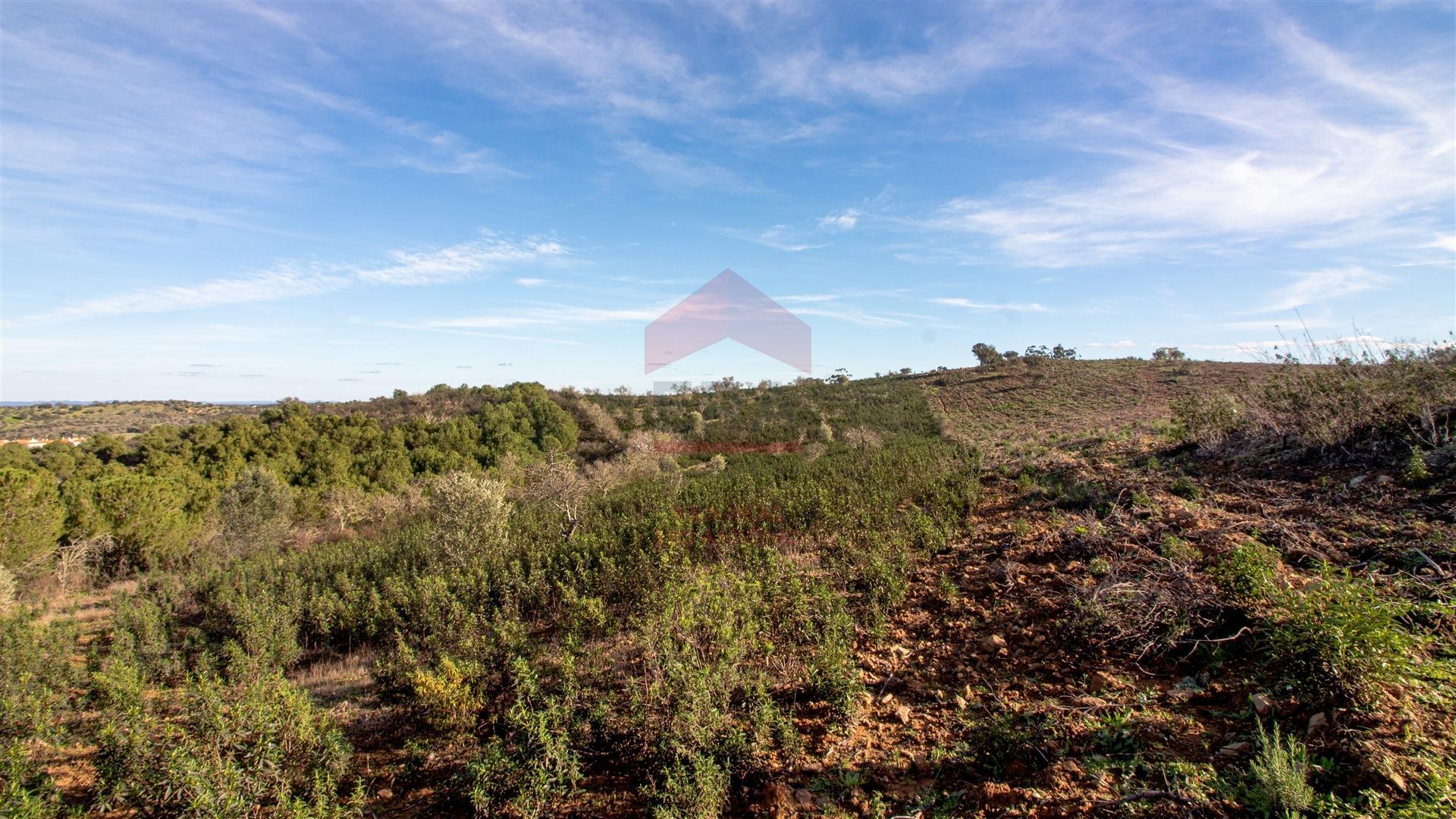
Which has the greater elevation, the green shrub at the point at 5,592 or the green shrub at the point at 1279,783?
the green shrub at the point at 1279,783

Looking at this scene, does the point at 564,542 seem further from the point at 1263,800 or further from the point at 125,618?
the point at 1263,800

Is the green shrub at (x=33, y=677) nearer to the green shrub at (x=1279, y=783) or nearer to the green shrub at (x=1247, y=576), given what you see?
the green shrub at (x=1279, y=783)

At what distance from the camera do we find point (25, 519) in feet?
34.6

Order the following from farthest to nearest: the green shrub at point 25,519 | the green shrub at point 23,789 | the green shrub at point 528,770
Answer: the green shrub at point 25,519, the green shrub at point 528,770, the green shrub at point 23,789

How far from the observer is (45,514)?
11.0 m

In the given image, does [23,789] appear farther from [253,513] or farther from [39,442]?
[39,442]

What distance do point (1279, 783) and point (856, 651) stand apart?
2587mm

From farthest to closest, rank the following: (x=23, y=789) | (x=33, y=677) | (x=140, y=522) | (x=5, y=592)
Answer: (x=140, y=522), (x=5, y=592), (x=33, y=677), (x=23, y=789)

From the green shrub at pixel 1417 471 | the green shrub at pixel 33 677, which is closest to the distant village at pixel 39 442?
the green shrub at pixel 33 677

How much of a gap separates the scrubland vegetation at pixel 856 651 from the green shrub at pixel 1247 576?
0.06 ft

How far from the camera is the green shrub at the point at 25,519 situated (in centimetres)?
1026

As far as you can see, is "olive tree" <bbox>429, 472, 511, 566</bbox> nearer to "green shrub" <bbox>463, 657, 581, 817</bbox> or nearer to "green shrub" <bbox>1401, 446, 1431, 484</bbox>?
"green shrub" <bbox>463, 657, 581, 817</bbox>

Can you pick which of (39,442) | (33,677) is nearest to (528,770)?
(33,677)

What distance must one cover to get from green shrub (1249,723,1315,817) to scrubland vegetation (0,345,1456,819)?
0.05 feet
